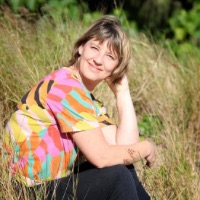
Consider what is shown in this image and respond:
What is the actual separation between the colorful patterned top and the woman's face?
0.18m

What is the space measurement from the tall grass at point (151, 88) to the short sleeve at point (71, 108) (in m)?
0.46

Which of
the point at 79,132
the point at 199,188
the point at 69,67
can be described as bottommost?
the point at 199,188

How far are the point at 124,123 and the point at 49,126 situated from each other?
21.6 inches

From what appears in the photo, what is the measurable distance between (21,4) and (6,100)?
2093 mm

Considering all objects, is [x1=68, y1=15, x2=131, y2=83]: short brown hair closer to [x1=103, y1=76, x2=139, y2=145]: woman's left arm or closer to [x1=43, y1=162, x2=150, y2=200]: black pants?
[x1=103, y1=76, x2=139, y2=145]: woman's left arm

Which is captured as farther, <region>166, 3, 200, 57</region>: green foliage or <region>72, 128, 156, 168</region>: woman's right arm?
<region>166, 3, 200, 57</region>: green foliage

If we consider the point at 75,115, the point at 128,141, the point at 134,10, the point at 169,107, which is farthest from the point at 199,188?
the point at 134,10

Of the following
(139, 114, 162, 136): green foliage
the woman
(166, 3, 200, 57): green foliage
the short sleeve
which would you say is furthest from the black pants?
(166, 3, 200, 57): green foliage

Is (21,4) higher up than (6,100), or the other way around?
(21,4)

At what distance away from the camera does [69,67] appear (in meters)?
2.79

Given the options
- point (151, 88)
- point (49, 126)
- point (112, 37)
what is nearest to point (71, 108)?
point (49, 126)

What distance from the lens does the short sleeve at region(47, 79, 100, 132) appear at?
7.94ft

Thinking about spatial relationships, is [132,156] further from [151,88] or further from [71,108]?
[151,88]

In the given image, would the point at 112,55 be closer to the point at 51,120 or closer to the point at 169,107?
the point at 51,120
